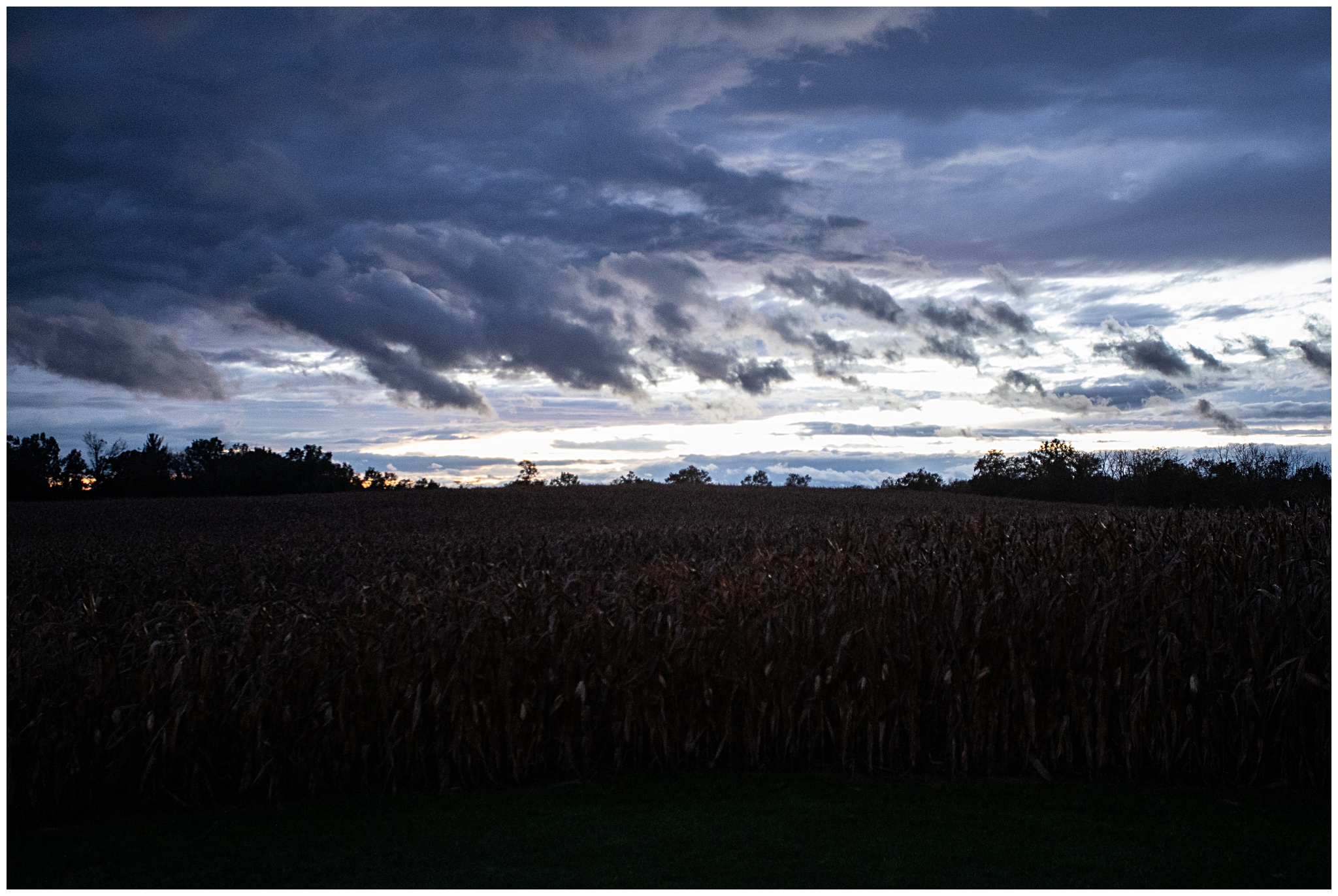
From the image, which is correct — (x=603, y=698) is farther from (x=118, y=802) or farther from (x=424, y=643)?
(x=118, y=802)

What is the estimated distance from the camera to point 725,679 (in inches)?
229

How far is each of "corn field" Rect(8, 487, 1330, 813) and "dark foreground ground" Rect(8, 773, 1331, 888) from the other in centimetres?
32

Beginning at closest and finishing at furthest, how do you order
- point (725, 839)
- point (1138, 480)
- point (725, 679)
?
point (725, 839), point (725, 679), point (1138, 480)

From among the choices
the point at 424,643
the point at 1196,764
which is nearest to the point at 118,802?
the point at 424,643

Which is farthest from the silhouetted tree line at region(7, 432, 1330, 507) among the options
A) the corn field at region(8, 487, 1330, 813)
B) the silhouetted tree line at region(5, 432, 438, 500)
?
the corn field at region(8, 487, 1330, 813)

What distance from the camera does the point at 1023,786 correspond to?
17.4 feet

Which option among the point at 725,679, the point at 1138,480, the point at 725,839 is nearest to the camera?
the point at 725,839

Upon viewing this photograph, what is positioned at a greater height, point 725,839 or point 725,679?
point 725,679

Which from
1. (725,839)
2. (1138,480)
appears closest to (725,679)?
(725,839)

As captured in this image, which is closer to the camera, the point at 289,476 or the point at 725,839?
the point at 725,839

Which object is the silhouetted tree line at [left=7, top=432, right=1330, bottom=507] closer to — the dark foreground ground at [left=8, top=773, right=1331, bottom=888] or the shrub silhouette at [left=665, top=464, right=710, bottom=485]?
the shrub silhouette at [left=665, top=464, right=710, bottom=485]

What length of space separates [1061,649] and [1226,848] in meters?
1.69

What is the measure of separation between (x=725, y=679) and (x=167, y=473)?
43.8m

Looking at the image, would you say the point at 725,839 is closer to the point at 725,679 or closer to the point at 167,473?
the point at 725,679
